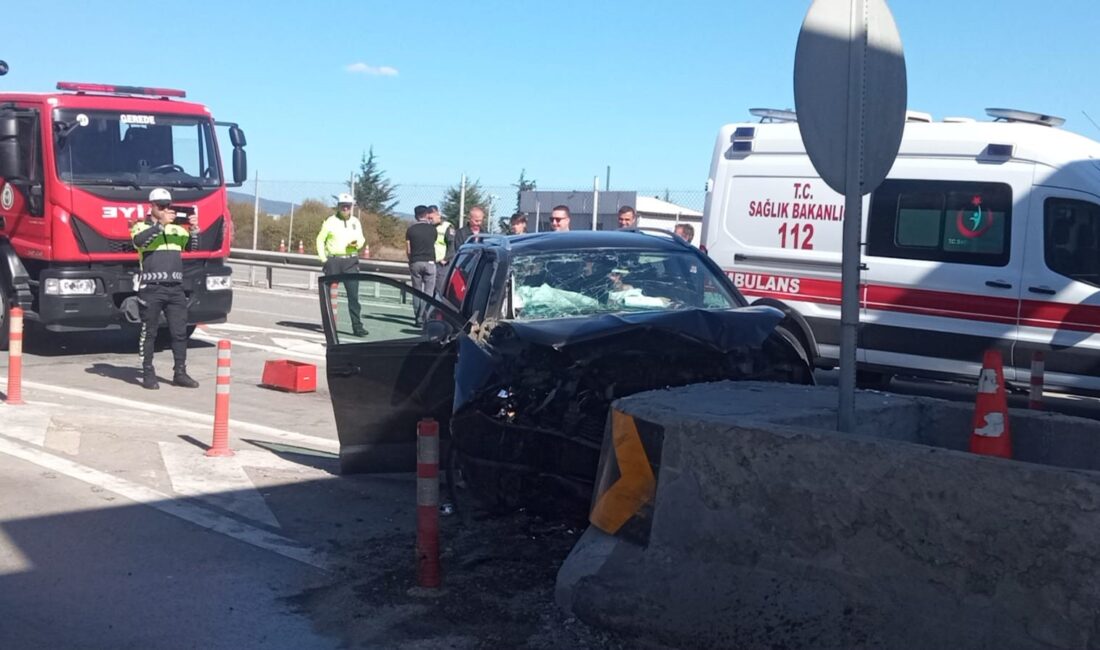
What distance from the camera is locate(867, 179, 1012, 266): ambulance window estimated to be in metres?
10.7

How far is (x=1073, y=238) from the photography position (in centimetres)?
1043

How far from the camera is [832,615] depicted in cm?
417

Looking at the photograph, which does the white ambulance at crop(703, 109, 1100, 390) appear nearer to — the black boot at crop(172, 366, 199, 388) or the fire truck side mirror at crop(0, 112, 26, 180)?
the black boot at crop(172, 366, 199, 388)

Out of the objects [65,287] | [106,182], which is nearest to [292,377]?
[65,287]

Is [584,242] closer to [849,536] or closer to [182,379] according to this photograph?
[849,536]

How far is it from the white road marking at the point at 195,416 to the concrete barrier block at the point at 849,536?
16.4 feet

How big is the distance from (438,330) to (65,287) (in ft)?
27.4

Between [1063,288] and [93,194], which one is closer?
[1063,288]

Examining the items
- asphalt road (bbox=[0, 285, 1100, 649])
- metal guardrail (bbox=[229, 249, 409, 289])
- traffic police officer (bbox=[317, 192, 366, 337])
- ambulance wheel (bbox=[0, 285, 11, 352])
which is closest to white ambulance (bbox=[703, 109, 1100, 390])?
asphalt road (bbox=[0, 285, 1100, 649])

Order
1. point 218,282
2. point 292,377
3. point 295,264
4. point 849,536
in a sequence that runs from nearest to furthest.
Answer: point 849,536 → point 292,377 → point 218,282 → point 295,264

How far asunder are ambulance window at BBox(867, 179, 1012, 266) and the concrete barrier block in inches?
235

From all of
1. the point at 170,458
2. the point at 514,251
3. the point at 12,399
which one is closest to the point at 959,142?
the point at 514,251

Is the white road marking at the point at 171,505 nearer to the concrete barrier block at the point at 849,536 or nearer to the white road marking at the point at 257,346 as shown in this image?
the concrete barrier block at the point at 849,536

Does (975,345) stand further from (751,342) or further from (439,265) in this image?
(439,265)
